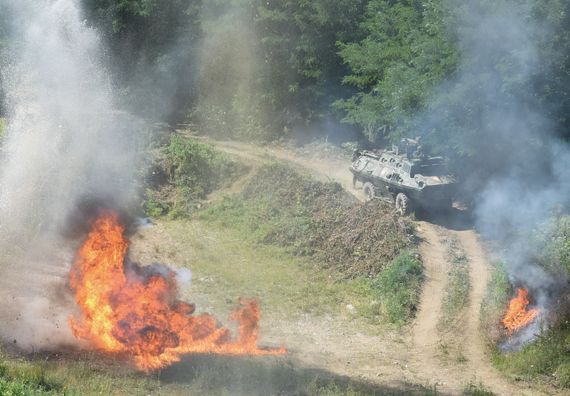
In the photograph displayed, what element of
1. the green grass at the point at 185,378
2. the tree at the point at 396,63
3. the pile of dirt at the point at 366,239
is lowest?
the green grass at the point at 185,378

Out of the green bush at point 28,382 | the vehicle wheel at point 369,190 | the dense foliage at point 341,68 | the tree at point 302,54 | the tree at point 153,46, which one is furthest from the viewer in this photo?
the tree at point 153,46

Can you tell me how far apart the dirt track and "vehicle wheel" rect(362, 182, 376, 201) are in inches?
249

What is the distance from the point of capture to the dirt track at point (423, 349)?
50.7 feet

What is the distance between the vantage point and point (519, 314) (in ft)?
57.0

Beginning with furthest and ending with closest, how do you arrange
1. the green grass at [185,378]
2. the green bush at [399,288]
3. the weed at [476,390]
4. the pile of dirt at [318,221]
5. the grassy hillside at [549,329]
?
the pile of dirt at [318,221] < the green bush at [399,288] < the grassy hillside at [549,329] < the weed at [476,390] < the green grass at [185,378]

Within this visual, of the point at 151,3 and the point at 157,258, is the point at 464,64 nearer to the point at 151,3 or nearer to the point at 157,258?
the point at 157,258

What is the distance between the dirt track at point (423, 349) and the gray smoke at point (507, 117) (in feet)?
9.01

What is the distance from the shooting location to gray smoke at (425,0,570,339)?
2256cm

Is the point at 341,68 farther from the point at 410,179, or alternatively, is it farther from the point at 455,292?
the point at 455,292

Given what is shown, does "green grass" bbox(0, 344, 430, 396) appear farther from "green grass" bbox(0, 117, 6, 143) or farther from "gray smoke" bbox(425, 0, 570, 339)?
"green grass" bbox(0, 117, 6, 143)

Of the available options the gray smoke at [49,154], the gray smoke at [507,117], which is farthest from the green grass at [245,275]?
the gray smoke at [507,117]

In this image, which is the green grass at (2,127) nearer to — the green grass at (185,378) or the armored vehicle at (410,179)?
the green grass at (185,378)

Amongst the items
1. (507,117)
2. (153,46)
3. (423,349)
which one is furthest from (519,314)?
(153,46)

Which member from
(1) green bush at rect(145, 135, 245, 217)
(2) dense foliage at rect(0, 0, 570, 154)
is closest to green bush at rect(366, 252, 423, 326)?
(2) dense foliage at rect(0, 0, 570, 154)
